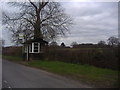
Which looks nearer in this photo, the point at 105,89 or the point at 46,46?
the point at 105,89

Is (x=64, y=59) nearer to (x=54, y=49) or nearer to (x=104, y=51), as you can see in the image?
(x=54, y=49)

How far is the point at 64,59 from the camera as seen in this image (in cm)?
3114

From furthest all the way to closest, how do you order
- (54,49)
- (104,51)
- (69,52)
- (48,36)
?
(48,36) < (54,49) < (69,52) < (104,51)

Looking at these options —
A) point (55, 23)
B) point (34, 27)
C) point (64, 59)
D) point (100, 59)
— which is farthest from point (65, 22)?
point (100, 59)

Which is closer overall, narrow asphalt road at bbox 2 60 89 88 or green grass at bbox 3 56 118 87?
narrow asphalt road at bbox 2 60 89 88

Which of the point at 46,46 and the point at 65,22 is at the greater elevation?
the point at 65,22

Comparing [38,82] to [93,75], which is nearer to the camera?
[38,82]

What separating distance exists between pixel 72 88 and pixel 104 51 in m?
11.1

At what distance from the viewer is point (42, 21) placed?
39312 millimetres

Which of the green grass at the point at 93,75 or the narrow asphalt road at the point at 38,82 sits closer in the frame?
the narrow asphalt road at the point at 38,82

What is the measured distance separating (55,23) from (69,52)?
10512mm

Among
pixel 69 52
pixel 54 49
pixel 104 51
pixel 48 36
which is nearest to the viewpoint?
pixel 104 51

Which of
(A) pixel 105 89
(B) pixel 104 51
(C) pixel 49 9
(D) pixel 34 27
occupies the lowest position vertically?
(A) pixel 105 89

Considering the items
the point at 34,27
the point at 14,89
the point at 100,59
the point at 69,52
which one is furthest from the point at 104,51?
the point at 34,27
